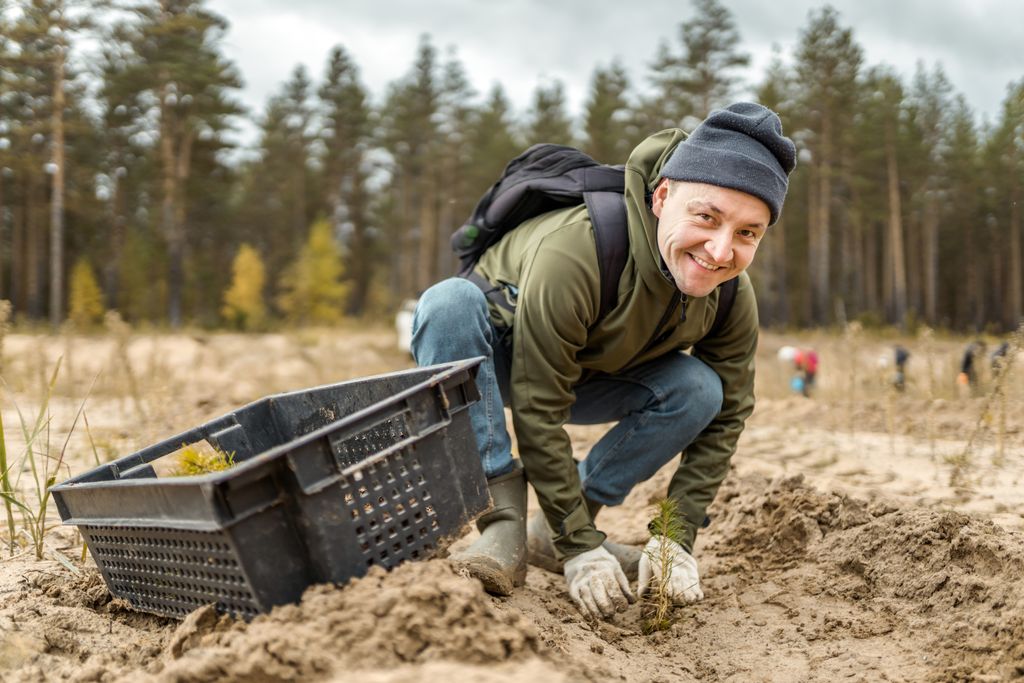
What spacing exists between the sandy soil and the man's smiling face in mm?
1211

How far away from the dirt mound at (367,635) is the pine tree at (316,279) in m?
32.8

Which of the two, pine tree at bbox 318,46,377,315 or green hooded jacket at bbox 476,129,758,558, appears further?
pine tree at bbox 318,46,377,315

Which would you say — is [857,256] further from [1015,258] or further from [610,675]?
[610,675]

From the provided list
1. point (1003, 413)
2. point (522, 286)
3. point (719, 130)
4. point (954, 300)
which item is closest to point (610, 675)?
point (522, 286)

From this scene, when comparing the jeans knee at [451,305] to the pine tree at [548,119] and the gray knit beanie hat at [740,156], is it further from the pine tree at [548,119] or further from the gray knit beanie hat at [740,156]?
the pine tree at [548,119]

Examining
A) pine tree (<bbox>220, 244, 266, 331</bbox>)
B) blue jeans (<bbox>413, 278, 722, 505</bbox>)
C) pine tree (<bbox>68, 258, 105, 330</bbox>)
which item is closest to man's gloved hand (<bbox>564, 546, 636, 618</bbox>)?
blue jeans (<bbox>413, 278, 722, 505</bbox>)

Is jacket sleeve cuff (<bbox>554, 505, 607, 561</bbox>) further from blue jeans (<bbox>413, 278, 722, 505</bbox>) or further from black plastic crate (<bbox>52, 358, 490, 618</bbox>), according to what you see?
black plastic crate (<bbox>52, 358, 490, 618</bbox>)

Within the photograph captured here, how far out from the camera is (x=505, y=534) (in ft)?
9.98

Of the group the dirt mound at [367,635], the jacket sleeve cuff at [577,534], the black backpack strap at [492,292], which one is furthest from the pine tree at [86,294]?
the dirt mound at [367,635]

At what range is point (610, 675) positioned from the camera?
223 centimetres

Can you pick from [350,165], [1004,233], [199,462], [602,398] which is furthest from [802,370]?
[1004,233]

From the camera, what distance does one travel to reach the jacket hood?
2.89 m

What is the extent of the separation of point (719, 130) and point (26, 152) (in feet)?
Answer: 91.6

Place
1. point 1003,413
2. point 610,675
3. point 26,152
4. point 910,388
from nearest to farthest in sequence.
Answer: point 610,675 < point 1003,413 < point 910,388 < point 26,152
